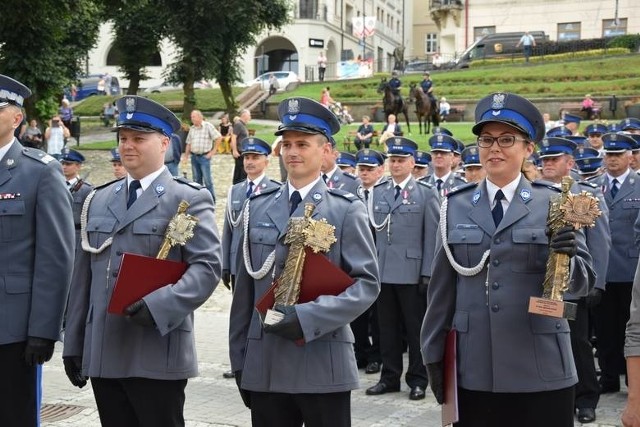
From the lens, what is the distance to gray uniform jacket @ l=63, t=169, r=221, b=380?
472 cm

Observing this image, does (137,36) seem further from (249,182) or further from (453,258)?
(453,258)

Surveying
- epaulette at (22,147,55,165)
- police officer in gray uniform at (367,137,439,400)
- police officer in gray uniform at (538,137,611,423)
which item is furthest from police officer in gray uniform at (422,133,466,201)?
epaulette at (22,147,55,165)

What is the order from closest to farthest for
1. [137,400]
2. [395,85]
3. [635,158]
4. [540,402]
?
1. [540,402]
2. [137,400]
3. [635,158]
4. [395,85]

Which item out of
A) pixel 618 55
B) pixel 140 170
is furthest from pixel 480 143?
pixel 618 55

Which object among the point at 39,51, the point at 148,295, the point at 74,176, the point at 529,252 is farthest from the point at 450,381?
the point at 39,51

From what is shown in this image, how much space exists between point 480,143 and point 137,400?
2174 millimetres

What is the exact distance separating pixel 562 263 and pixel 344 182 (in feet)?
20.4

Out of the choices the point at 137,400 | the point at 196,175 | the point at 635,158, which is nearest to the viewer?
the point at 137,400

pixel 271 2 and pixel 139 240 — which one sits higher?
pixel 271 2

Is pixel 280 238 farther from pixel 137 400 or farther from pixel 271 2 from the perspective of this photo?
pixel 271 2

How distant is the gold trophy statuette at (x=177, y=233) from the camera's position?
4734 mm

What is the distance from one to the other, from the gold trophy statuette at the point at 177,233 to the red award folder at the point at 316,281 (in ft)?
1.77

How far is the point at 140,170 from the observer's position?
4992 millimetres

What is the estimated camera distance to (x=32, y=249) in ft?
17.2
